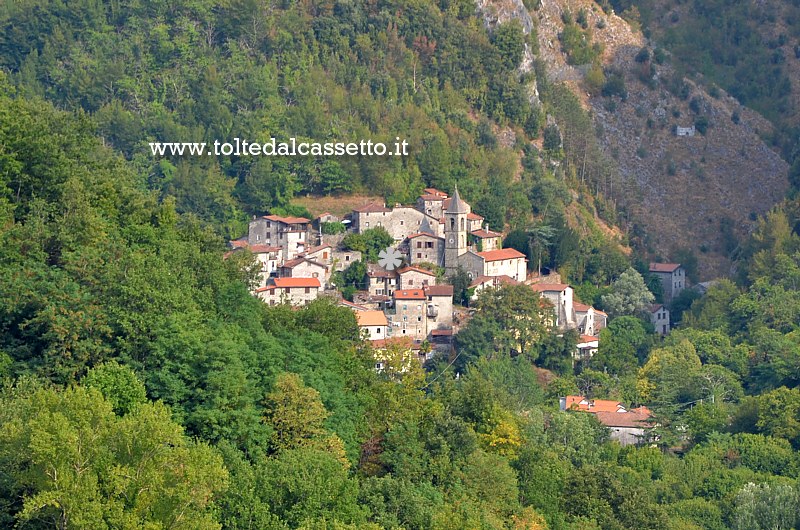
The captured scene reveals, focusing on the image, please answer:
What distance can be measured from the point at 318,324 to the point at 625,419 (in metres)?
20.7

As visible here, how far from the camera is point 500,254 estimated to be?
90.9 metres

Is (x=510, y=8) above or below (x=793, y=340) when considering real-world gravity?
above

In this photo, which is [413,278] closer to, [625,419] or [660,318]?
[625,419]

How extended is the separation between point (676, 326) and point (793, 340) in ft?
37.3

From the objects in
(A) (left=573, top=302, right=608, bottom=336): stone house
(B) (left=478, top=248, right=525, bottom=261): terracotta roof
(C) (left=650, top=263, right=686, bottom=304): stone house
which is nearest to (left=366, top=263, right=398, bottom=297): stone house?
(B) (left=478, top=248, right=525, bottom=261): terracotta roof

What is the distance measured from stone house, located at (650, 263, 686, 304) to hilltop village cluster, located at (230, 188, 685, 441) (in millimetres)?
6140

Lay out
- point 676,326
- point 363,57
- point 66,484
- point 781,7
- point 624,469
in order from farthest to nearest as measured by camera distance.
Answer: point 781,7 → point 363,57 → point 676,326 → point 624,469 → point 66,484

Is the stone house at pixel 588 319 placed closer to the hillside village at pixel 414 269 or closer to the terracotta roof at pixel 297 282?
the hillside village at pixel 414 269

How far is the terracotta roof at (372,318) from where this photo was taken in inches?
3246

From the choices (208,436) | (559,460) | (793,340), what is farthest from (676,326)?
(208,436)

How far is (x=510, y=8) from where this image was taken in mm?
114188

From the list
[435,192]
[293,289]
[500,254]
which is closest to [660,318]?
[500,254]

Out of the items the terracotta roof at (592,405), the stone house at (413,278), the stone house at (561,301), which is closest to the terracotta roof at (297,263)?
the stone house at (413,278)

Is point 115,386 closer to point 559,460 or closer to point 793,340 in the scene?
point 559,460
